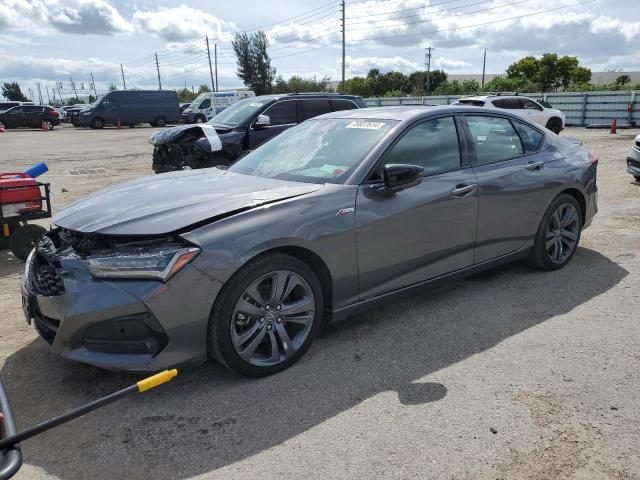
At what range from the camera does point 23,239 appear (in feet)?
18.6

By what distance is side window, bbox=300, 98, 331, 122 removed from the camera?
1012cm

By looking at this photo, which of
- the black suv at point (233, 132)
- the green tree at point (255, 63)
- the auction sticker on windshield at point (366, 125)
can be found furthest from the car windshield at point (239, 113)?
the green tree at point (255, 63)

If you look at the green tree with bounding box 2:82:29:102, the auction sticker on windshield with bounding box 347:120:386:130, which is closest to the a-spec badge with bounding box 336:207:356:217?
the auction sticker on windshield with bounding box 347:120:386:130

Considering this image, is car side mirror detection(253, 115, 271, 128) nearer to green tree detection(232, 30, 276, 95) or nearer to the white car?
the white car

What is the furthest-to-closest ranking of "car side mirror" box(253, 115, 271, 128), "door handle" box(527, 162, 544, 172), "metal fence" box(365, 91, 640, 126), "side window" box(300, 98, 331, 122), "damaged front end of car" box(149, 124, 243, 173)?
"metal fence" box(365, 91, 640, 126) < "side window" box(300, 98, 331, 122) < "car side mirror" box(253, 115, 271, 128) < "damaged front end of car" box(149, 124, 243, 173) < "door handle" box(527, 162, 544, 172)

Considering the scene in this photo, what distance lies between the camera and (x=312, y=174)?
12.3 feet

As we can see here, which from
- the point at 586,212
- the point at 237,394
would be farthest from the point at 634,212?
the point at 237,394

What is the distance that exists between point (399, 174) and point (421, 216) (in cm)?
45

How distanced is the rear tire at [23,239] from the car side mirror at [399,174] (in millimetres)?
4087

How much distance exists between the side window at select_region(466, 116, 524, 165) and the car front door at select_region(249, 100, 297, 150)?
5.48 metres

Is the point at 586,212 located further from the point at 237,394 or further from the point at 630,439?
the point at 237,394

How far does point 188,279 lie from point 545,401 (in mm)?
2052

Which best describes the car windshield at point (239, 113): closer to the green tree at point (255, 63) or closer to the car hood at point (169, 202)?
the car hood at point (169, 202)

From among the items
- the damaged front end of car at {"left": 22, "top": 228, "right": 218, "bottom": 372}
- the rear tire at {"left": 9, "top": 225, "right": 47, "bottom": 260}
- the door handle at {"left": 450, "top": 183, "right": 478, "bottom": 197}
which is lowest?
the rear tire at {"left": 9, "top": 225, "right": 47, "bottom": 260}
